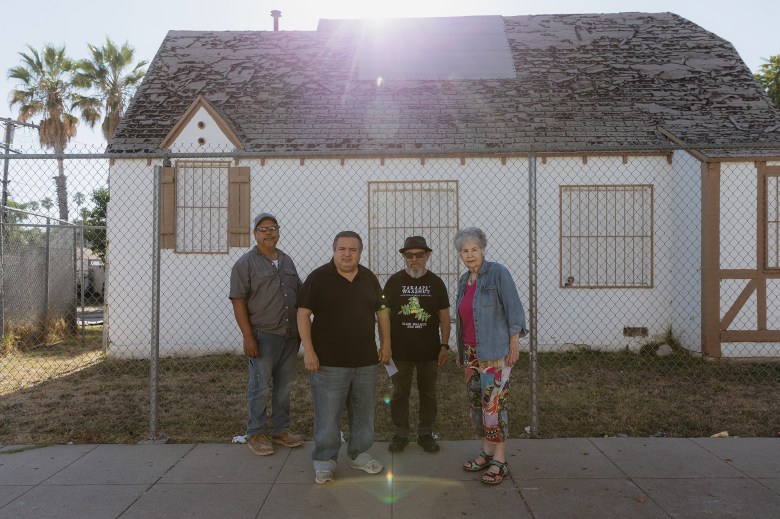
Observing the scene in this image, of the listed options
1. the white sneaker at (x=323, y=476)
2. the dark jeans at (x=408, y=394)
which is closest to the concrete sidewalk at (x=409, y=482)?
the white sneaker at (x=323, y=476)

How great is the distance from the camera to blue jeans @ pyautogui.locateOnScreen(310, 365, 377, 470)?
13.5ft

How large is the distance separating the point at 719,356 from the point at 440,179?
5.08 m

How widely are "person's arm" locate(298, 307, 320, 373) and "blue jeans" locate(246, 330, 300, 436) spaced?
63 centimetres

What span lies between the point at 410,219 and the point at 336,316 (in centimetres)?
559

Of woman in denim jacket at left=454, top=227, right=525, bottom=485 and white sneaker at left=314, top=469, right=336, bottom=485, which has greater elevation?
woman in denim jacket at left=454, top=227, right=525, bottom=485

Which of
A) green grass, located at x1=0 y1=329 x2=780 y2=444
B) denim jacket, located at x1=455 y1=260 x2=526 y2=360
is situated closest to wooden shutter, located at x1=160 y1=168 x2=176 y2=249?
green grass, located at x1=0 y1=329 x2=780 y2=444

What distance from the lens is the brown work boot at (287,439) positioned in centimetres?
479

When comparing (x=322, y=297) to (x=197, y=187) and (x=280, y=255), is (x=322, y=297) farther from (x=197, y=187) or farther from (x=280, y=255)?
(x=197, y=187)

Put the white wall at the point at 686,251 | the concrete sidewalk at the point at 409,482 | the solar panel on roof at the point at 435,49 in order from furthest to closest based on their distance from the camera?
the solar panel on roof at the point at 435,49, the white wall at the point at 686,251, the concrete sidewalk at the point at 409,482

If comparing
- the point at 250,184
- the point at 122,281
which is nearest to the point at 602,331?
the point at 250,184

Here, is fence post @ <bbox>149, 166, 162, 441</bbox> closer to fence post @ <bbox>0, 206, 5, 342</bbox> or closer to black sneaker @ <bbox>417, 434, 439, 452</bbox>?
black sneaker @ <bbox>417, 434, 439, 452</bbox>

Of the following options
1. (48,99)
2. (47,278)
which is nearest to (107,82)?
(48,99)

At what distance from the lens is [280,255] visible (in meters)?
4.82

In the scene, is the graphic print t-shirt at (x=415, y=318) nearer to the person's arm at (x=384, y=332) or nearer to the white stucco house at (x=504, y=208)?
the person's arm at (x=384, y=332)
